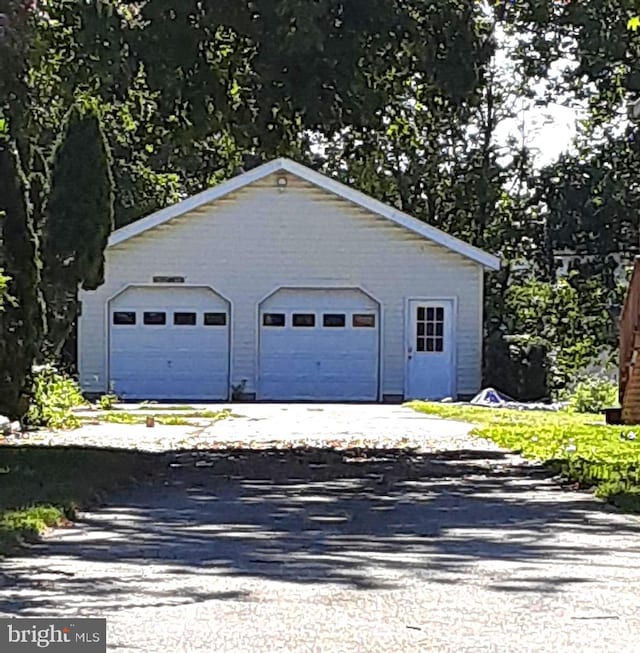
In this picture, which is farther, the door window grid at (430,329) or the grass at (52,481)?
the door window grid at (430,329)

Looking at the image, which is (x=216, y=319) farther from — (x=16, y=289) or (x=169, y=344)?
(x=16, y=289)

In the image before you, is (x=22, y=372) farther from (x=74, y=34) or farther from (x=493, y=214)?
(x=493, y=214)

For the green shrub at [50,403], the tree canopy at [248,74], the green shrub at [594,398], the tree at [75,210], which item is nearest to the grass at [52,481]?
the tree canopy at [248,74]

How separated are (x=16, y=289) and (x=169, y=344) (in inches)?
486

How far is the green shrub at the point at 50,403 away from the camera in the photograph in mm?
Result: 19875

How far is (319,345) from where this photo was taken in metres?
30.5

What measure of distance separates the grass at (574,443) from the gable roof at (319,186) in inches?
233

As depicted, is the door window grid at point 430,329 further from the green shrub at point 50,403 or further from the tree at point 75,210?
the green shrub at point 50,403

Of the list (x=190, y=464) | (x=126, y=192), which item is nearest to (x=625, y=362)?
(x=190, y=464)

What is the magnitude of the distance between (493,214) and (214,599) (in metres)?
34.9

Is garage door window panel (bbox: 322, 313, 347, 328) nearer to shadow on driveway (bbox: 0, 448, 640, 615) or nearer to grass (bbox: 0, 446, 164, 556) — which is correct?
grass (bbox: 0, 446, 164, 556)

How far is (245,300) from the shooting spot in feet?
100

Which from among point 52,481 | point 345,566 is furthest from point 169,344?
point 345,566

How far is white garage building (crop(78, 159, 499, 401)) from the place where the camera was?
100.0 ft
